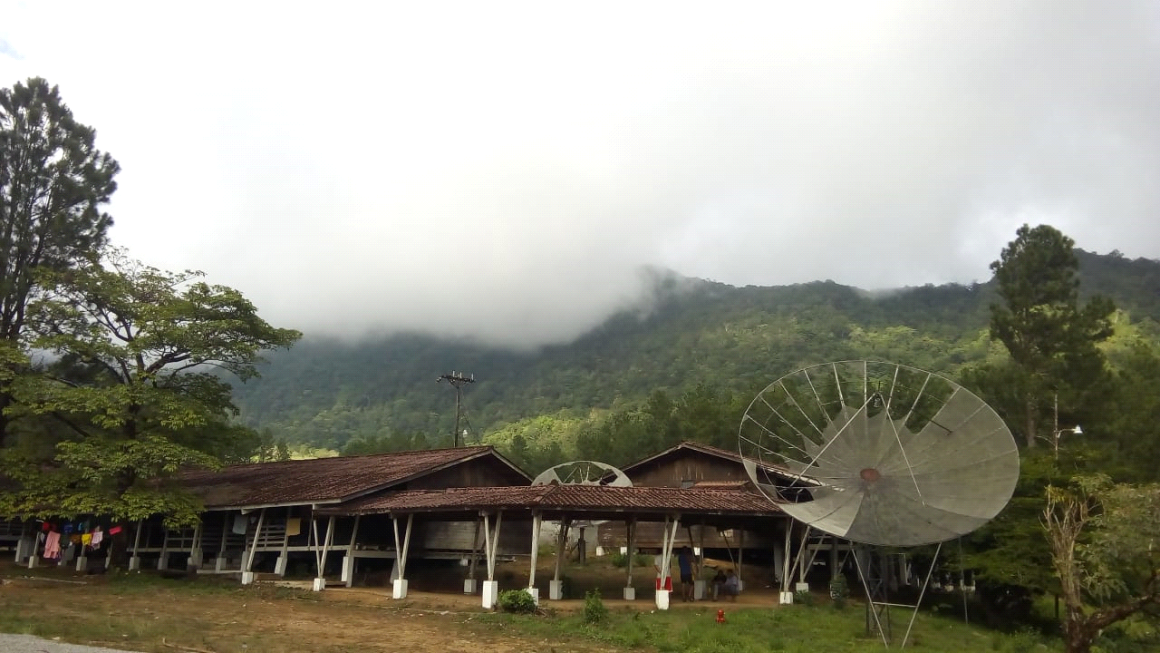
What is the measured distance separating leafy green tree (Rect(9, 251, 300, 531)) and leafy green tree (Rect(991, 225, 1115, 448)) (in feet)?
110

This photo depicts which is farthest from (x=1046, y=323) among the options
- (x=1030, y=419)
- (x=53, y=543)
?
(x=53, y=543)

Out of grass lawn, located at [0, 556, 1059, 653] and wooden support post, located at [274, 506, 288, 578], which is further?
wooden support post, located at [274, 506, 288, 578]

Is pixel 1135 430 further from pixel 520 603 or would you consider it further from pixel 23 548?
pixel 23 548

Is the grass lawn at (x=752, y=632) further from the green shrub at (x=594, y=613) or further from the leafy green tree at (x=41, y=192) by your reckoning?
the leafy green tree at (x=41, y=192)

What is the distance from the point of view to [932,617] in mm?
23984

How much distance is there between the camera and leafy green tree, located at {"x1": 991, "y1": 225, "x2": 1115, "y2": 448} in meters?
35.1

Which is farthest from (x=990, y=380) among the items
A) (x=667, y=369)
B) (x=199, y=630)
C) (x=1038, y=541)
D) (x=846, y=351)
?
(x=667, y=369)

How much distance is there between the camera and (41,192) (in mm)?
31641

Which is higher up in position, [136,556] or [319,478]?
[319,478]

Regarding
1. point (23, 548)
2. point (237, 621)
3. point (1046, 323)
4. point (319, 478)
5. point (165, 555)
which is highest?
point (1046, 323)

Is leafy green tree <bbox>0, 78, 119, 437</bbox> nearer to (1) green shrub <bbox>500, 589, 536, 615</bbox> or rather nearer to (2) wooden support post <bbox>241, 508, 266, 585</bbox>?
(2) wooden support post <bbox>241, 508, 266, 585</bbox>

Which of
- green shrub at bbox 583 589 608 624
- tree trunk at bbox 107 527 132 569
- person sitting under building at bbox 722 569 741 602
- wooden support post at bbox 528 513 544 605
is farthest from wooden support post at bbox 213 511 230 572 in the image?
person sitting under building at bbox 722 569 741 602

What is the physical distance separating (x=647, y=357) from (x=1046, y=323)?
3307 inches

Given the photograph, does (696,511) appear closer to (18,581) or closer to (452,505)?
(452,505)
